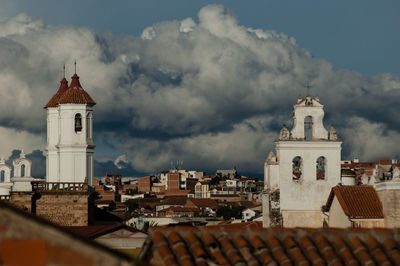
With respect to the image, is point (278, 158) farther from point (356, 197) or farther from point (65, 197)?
point (65, 197)

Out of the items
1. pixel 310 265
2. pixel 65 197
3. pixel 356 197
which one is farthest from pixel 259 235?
pixel 65 197

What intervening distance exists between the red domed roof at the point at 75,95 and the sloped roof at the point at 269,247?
50.4 metres

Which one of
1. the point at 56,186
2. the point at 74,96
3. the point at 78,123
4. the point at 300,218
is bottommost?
the point at 300,218

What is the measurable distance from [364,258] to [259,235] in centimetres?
106

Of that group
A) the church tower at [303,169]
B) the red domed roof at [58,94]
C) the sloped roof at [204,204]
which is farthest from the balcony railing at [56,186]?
the sloped roof at [204,204]

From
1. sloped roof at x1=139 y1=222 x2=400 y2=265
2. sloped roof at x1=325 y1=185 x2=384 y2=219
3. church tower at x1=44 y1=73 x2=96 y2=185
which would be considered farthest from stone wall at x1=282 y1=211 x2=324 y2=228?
sloped roof at x1=139 y1=222 x2=400 y2=265

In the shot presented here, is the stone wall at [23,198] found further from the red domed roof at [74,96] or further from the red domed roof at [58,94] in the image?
the red domed roof at [58,94]

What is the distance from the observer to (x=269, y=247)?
8.19 m

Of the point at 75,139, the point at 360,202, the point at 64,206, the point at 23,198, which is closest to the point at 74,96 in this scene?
the point at 75,139

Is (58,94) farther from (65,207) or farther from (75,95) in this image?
(65,207)

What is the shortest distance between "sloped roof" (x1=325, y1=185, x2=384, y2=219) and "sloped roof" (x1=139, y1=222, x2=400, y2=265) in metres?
28.7

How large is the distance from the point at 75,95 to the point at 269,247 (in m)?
51.5

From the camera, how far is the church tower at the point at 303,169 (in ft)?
144

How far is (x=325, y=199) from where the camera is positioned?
43.7 m
